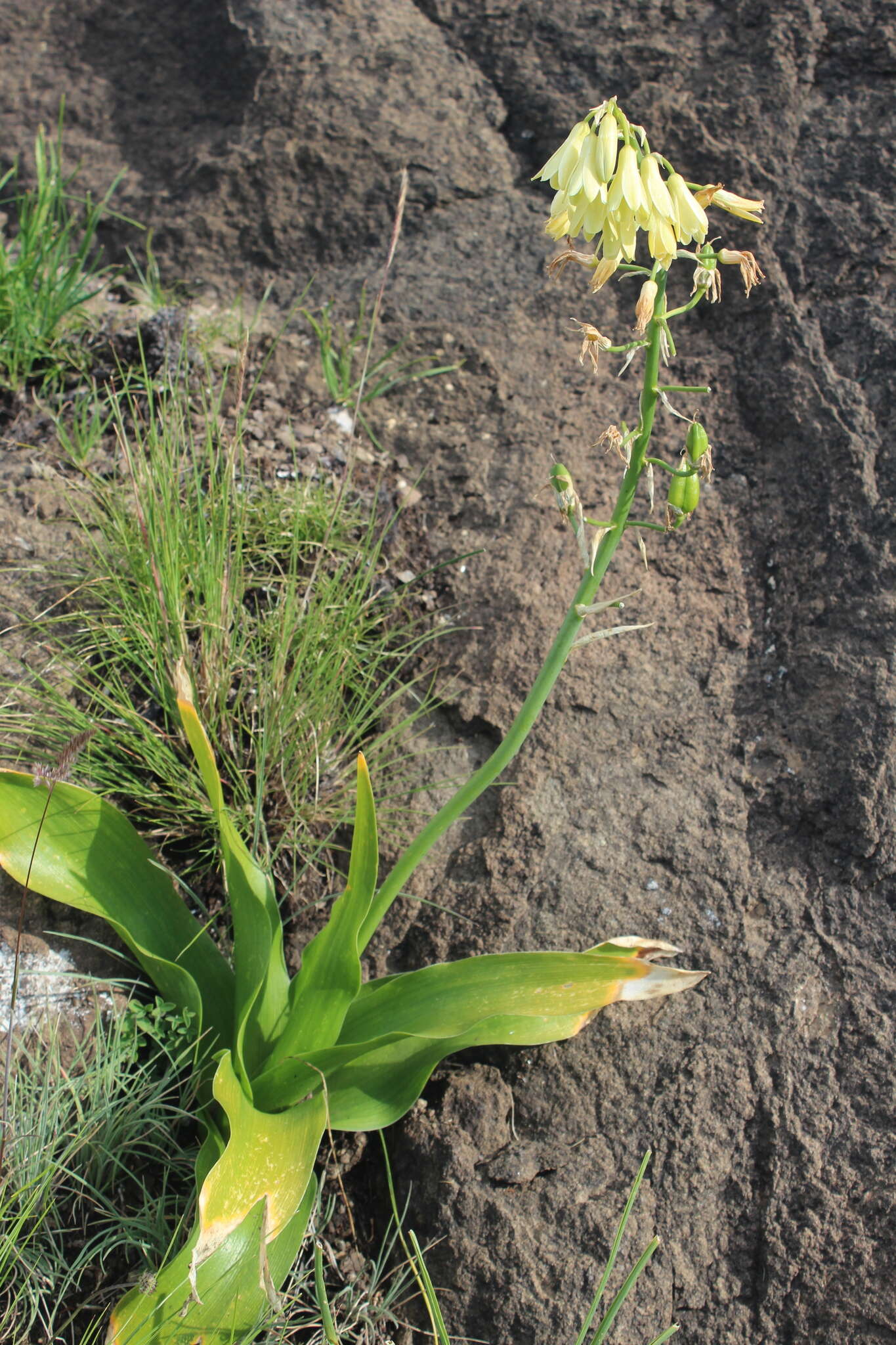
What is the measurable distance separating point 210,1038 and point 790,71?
3.44 meters

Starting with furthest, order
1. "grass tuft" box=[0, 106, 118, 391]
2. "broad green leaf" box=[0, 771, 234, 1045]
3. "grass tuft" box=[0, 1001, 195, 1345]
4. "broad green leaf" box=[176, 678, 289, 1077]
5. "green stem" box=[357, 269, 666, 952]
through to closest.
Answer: "grass tuft" box=[0, 106, 118, 391] → "broad green leaf" box=[0, 771, 234, 1045] → "broad green leaf" box=[176, 678, 289, 1077] → "grass tuft" box=[0, 1001, 195, 1345] → "green stem" box=[357, 269, 666, 952]

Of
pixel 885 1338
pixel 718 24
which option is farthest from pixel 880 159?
pixel 885 1338

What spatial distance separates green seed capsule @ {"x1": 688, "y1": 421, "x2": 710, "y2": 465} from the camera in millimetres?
1327

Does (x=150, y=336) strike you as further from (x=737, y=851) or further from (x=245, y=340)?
(x=737, y=851)

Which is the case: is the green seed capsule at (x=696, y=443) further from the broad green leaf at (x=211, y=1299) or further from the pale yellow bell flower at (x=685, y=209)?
the broad green leaf at (x=211, y=1299)

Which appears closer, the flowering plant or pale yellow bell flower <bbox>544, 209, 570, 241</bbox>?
pale yellow bell flower <bbox>544, 209, 570, 241</bbox>

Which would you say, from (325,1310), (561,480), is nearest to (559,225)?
(561,480)

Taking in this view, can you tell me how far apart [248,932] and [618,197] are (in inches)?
55.5

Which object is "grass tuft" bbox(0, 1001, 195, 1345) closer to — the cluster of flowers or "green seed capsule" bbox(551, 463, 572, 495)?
"green seed capsule" bbox(551, 463, 572, 495)

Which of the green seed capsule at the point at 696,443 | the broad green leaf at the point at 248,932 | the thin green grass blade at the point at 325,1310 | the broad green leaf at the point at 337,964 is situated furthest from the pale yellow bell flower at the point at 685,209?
the thin green grass blade at the point at 325,1310

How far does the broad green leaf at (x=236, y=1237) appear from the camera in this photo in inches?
56.7

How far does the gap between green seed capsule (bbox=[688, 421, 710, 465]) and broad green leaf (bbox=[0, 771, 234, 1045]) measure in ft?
4.10

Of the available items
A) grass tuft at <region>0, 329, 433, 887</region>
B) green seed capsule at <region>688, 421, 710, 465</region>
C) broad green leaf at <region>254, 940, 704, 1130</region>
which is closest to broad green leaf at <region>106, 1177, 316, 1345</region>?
broad green leaf at <region>254, 940, 704, 1130</region>

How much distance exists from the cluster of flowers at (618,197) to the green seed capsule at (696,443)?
231mm
